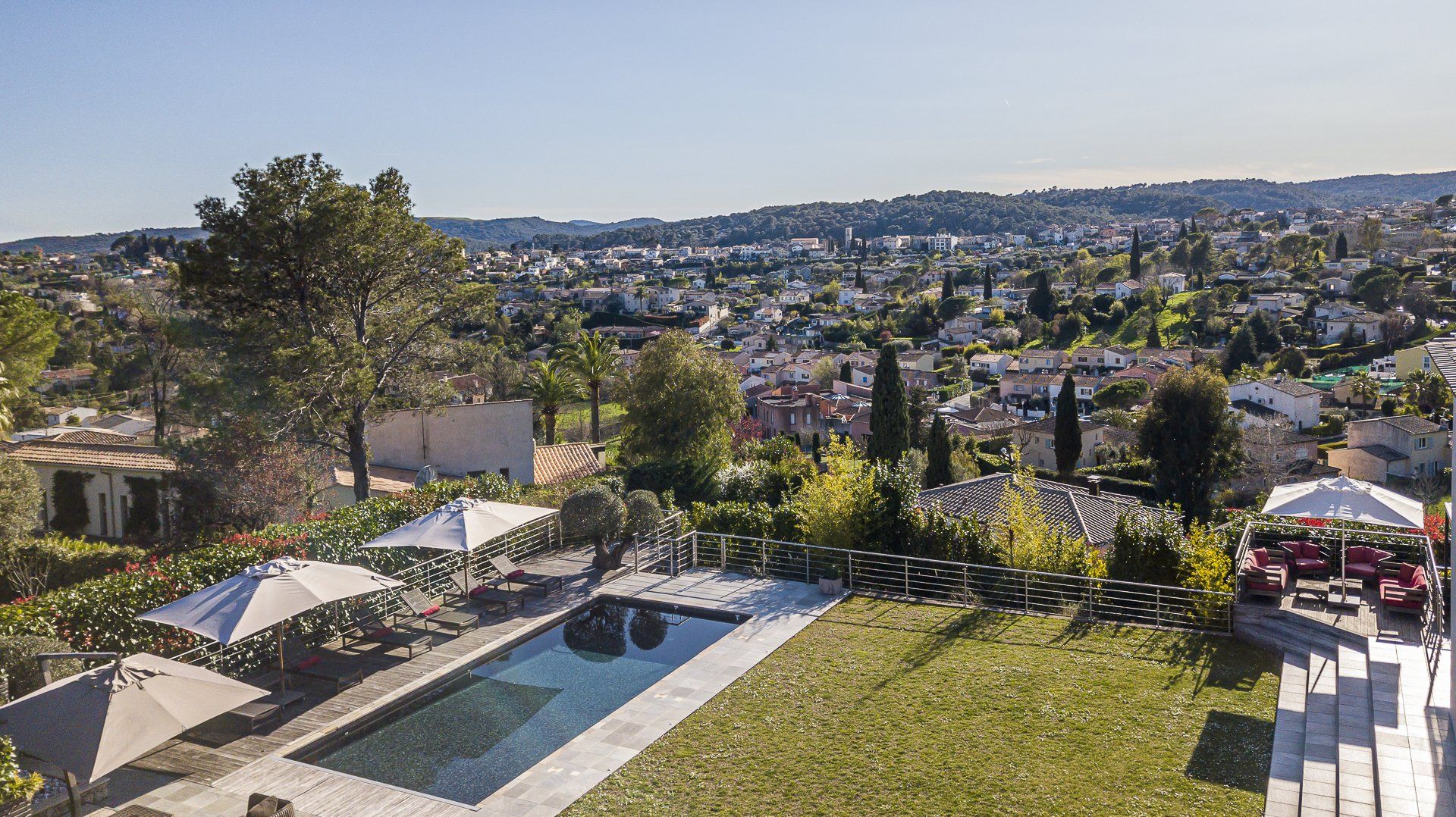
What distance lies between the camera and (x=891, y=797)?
27.8 feet

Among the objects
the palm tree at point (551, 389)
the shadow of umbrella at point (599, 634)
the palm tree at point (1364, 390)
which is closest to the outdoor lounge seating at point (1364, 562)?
the shadow of umbrella at point (599, 634)

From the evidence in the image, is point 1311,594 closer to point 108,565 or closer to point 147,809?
point 147,809

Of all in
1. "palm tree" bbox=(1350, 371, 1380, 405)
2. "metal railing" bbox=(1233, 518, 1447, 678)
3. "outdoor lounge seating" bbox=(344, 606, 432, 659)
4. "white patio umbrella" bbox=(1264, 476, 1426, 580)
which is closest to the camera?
"white patio umbrella" bbox=(1264, 476, 1426, 580)

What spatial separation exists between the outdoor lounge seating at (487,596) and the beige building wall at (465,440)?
11793 millimetres

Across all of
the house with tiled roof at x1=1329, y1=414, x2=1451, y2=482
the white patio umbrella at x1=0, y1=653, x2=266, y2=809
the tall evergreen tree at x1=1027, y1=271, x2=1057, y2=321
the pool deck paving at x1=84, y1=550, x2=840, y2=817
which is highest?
the tall evergreen tree at x1=1027, y1=271, x2=1057, y2=321

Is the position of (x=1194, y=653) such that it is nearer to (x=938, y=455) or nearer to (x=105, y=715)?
(x=105, y=715)

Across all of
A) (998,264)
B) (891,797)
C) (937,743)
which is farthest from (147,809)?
(998,264)

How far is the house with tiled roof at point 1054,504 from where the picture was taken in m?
19.6

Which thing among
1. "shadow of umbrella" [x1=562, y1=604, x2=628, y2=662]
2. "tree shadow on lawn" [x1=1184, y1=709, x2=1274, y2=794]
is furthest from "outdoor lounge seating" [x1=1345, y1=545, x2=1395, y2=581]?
"shadow of umbrella" [x1=562, y1=604, x2=628, y2=662]

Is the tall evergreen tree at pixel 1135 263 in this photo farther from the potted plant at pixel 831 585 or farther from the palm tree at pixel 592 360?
the potted plant at pixel 831 585

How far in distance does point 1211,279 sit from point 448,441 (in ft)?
385

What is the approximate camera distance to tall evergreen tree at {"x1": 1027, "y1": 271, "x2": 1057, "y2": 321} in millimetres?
110875

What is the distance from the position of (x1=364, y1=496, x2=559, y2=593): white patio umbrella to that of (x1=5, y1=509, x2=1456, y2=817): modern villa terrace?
34.7 inches

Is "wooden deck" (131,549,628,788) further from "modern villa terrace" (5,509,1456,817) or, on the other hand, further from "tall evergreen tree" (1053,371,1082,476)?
"tall evergreen tree" (1053,371,1082,476)
